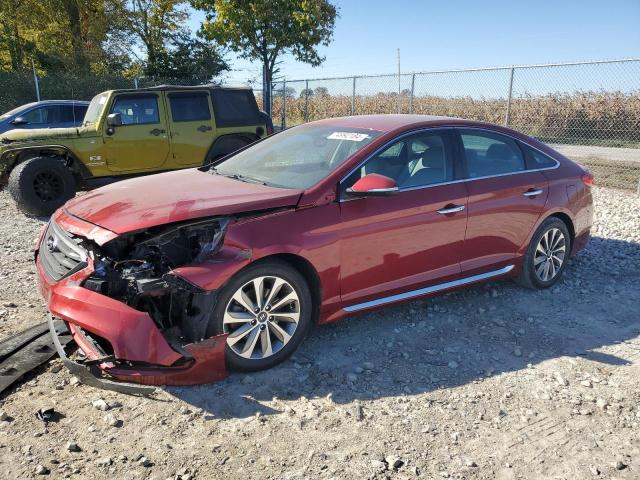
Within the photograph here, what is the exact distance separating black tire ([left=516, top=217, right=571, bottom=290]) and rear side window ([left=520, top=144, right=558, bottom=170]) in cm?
51

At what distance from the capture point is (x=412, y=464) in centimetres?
267

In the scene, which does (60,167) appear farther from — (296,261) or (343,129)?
(296,261)

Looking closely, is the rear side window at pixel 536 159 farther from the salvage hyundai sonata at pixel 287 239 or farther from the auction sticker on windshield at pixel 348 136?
the auction sticker on windshield at pixel 348 136

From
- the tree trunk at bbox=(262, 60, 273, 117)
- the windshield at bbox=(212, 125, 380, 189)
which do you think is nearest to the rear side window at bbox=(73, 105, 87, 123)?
the tree trunk at bbox=(262, 60, 273, 117)

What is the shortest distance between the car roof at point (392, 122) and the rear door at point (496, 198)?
14 centimetres

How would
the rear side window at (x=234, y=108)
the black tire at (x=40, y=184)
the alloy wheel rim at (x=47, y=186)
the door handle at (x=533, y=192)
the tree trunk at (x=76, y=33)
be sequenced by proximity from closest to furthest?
the door handle at (x=533, y=192) < the black tire at (x=40, y=184) < the alloy wheel rim at (x=47, y=186) < the rear side window at (x=234, y=108) < the tree trunk at (x=76, y=33)

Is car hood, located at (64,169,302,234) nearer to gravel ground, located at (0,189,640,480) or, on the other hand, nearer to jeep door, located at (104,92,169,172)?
gravel ground, located at (0,189,640,480)

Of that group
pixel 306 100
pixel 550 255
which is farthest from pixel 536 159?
pixel 306 100

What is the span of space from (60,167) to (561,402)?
24.1 feet

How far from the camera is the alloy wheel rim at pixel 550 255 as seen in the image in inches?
196

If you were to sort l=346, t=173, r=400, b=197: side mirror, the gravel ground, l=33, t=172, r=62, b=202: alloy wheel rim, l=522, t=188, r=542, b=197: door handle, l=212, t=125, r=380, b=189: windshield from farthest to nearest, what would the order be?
l=33, t=172, r=62, b=202: alloy wheel rim < l=522, t=188, r=542, b=197: door handle < l=212, t=125, r=380, b=189: windshield < l=346, t=173, r=400, b=197: side mirror < the gravel ground

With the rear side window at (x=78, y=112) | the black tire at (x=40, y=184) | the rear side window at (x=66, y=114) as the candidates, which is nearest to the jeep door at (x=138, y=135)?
the black tire at (x=40, y=184)

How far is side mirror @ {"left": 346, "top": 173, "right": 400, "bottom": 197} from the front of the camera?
3.64 meters

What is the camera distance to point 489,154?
4684mm
